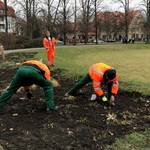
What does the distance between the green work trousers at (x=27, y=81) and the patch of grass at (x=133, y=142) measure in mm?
2654

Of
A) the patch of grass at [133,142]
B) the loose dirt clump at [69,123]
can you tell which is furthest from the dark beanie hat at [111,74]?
the patch of grass at [133,142]

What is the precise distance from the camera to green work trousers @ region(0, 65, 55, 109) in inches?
366

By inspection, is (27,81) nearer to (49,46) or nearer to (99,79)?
(99,79)

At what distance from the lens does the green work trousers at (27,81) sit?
9302 mm

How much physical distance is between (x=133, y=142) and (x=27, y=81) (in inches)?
134

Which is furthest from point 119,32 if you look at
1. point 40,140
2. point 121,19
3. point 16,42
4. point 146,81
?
point 40,140

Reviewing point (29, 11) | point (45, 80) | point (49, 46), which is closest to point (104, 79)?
point (45, 80)

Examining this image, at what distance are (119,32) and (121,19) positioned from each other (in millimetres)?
5776

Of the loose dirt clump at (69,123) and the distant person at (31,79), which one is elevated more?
the distant person at (31,79)

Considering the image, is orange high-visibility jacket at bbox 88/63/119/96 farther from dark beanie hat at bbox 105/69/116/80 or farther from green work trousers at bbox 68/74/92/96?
green work trousers at bbox 68/74/92/96

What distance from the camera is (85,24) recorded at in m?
84.2

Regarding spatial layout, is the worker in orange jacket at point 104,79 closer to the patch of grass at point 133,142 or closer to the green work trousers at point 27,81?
the green work trousers at point 27,81

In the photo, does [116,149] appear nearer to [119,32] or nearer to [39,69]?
[39,69]

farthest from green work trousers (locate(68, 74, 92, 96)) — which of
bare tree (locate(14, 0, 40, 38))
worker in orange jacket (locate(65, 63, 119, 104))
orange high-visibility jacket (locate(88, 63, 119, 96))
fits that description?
bare tree (locate(14, 0, 40, 38))
